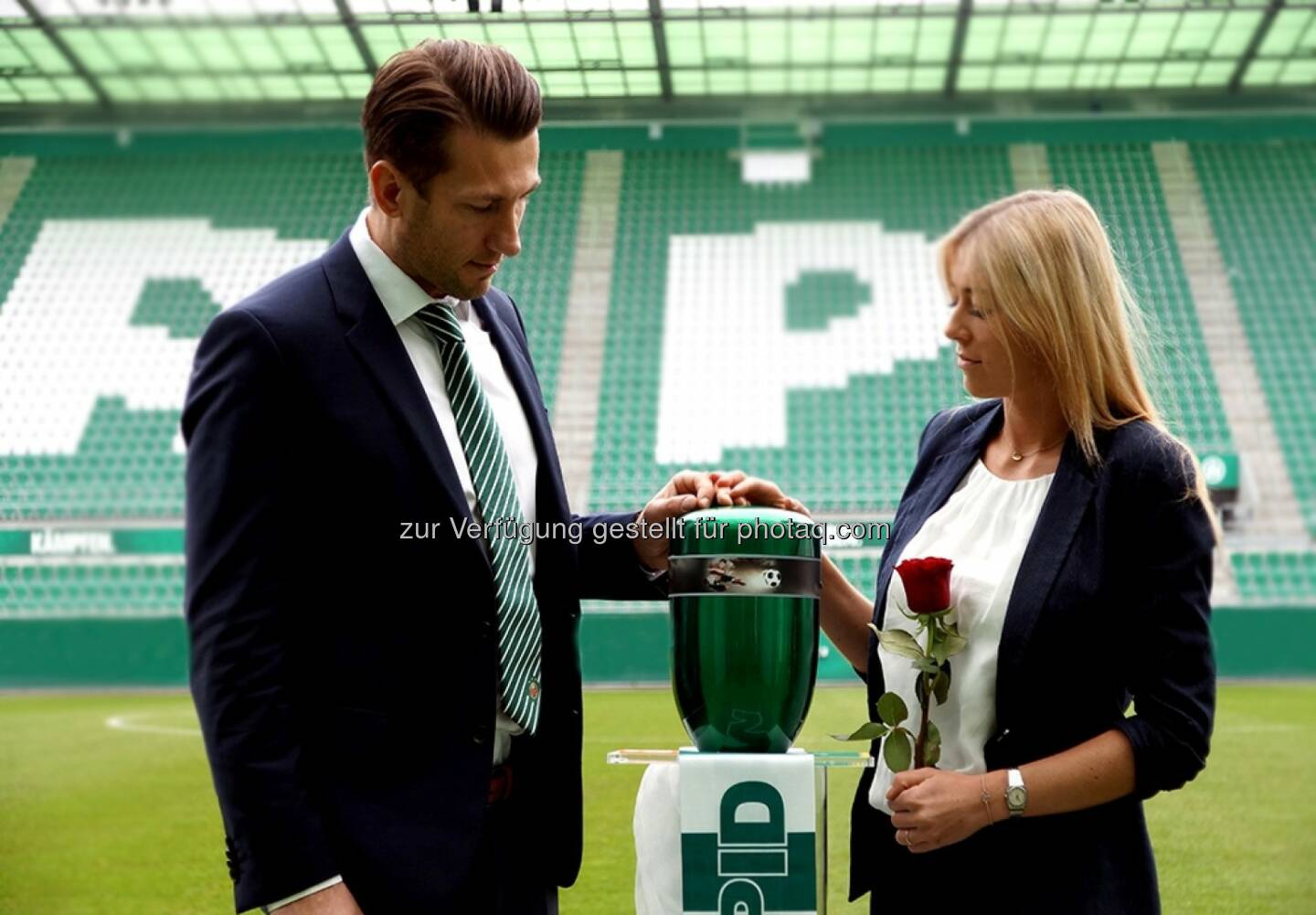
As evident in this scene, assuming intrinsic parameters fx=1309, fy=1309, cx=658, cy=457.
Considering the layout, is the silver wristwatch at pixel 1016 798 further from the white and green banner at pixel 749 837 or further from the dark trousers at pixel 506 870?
the dark trousers at pixel 506 870

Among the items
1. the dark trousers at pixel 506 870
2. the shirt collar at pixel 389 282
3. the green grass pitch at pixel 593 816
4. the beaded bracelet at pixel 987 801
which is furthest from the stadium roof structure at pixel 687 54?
the beaded bracelet at pixel 987 801

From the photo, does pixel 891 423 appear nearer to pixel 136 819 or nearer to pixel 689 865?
pixel 136 819

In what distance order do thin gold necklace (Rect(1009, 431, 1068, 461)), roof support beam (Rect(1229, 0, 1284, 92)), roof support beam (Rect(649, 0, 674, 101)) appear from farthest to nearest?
roof support beam (Rect(1229, 0, 1284, 92)) → roof support beam (Rect(649, 0, 674, 101)) → thin gold necklace (Rect(1009, 431, 1068, 461))

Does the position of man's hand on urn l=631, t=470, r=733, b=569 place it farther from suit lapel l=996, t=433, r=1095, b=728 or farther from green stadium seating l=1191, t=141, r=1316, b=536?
green stadium seating l=1191, t=141, r=1316, b=536

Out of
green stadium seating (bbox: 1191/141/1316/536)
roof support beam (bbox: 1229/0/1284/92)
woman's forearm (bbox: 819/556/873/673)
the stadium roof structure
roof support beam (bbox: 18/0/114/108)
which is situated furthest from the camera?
green stadium seating (bbox: 1191/141/1316/536)

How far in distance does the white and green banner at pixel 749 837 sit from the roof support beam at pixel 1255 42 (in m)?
7.00

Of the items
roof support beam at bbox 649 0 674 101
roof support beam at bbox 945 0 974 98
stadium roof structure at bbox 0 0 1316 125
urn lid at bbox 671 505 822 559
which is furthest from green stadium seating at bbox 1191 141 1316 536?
urn lid at bbox 671 505 822 559

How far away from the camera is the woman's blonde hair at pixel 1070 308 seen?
1524mm

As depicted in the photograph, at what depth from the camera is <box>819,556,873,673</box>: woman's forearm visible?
68.5 inches

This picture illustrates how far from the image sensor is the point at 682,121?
7203mm

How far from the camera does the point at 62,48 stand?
547 centimetres

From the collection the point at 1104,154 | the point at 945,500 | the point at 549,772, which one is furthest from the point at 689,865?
the point at 1104,154

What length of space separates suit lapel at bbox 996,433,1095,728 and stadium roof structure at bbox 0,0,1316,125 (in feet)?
8.90

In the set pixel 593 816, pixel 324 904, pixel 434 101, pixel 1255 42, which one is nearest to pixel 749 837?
pixel 324 904
